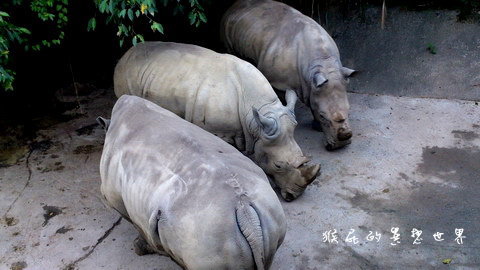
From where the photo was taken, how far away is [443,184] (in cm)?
581

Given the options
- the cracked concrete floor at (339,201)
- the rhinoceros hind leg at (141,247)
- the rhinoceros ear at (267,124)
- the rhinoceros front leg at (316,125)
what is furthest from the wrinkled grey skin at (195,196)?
the rhinoceros front leg at (316,125)

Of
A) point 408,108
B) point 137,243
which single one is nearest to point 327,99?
point 408,108

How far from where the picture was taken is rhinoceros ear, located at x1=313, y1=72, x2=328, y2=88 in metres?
6.13

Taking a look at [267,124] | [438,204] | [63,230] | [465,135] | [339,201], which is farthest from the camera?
[465,135]

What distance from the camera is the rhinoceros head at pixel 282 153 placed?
17.0 feet

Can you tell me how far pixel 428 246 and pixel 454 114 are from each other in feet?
10.0

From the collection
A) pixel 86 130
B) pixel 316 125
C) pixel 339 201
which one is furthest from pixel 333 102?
pixel 86 130

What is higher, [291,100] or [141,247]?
[291,100]

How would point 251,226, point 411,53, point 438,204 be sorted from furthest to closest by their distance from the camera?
1. point 411,53
2. point 438,204
3. point 251,226

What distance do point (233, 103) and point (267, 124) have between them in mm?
572

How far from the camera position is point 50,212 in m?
5.49

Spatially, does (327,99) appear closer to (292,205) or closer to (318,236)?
(292,205)

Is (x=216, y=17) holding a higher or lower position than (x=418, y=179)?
higher

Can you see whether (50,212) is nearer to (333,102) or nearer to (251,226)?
(251,226)
